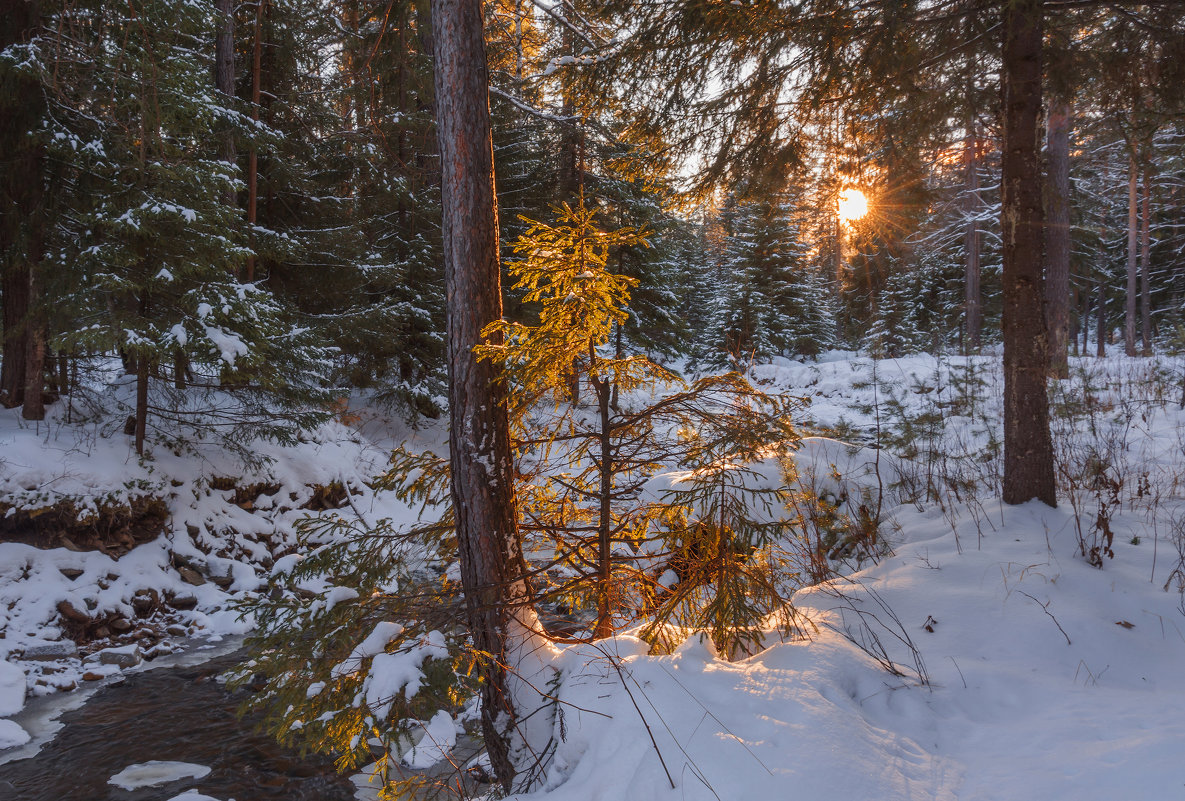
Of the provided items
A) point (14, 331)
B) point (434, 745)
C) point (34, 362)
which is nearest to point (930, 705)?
point (434, 745)

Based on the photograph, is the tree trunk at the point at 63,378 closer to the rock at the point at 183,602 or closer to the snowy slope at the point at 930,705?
the rock at the point at 183,602

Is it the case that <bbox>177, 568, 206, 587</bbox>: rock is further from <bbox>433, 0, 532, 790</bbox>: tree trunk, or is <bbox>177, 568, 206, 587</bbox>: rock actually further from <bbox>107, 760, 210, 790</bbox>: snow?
<bbox>433, 0, 532, 790</bbox>: tree trunk

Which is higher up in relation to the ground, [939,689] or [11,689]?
[939,689]

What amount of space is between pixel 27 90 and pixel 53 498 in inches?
212

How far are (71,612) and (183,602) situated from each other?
1.07 metres

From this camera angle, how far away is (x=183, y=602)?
23.1 feet

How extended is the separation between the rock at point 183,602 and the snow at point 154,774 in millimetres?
3000

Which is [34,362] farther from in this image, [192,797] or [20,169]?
→ [192,797]

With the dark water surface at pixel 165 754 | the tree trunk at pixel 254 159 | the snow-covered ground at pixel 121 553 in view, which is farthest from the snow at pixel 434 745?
the tree trunk at pixel 254 159

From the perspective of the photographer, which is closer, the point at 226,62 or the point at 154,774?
the point at 154,774

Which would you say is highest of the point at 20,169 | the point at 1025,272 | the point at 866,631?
the point at 20,169

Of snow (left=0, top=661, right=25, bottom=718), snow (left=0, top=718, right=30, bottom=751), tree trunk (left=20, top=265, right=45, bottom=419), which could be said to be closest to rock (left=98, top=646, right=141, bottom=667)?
snow (left=0, top=661, right=25, bottom=718)

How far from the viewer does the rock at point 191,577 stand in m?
7.32

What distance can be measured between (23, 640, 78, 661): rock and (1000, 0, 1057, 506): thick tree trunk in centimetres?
921
